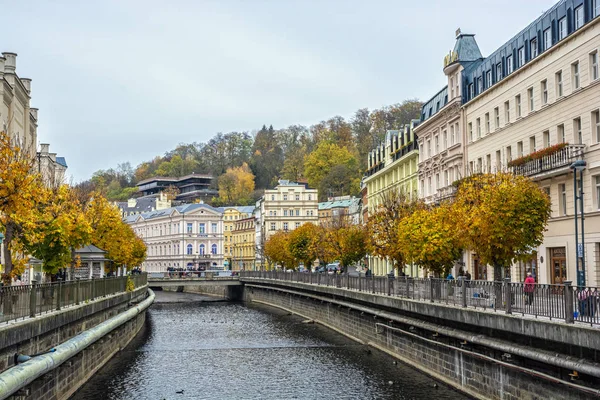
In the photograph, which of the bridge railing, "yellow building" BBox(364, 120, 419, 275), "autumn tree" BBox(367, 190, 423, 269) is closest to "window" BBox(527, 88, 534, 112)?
"autumn tree" BBox(367, 190, 423, 269)

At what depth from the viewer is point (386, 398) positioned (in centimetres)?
2683

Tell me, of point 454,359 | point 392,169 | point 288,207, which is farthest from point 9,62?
point 288,207

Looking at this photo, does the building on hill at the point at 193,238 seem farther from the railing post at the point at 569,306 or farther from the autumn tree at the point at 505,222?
the railing post at the point at 569,306

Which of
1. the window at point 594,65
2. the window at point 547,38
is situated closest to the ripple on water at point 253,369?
the window at point 594,65

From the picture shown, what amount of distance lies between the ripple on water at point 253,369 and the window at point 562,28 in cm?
1896

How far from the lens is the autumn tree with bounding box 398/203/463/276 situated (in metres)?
35.3

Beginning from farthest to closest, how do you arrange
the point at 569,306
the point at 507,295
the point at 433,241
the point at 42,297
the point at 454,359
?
the point at 433,241 → the point at 454,359 → the point at 42,297 → the point at 507,295 → the point at 569,306

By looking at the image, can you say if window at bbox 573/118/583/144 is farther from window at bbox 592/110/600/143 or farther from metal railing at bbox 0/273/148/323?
metal railing at bbox 0/273/148/323

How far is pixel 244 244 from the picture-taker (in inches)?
5940

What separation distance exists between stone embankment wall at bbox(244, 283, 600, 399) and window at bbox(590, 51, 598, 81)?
1497 centimetres

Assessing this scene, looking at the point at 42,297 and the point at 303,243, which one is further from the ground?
the point at 303,243

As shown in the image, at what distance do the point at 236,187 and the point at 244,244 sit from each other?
1353 inches

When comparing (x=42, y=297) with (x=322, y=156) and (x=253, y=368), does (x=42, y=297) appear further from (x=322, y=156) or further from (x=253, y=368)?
(x=322, y=156)

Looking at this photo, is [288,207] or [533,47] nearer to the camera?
[533,47]
